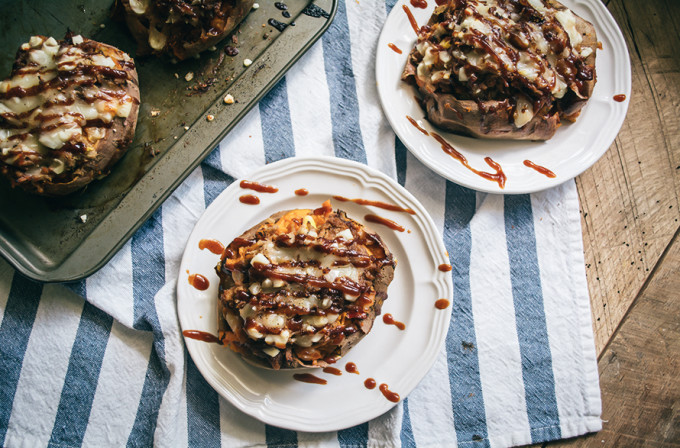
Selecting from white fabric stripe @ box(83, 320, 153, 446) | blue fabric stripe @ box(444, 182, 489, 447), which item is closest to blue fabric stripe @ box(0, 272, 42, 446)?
white fabric stripe @ box(83, 320, 153, 446)

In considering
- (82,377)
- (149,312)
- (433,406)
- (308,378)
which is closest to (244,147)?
(149,312)

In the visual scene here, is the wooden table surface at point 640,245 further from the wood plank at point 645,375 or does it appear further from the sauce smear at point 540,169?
the sauce smear at point 540,169

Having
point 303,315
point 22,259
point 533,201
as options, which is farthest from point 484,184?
point 22,259

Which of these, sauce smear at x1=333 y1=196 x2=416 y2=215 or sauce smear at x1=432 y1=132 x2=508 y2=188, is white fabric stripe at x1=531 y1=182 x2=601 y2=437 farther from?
sauce smear at x1=333 y1=196 x2=416 y2=215

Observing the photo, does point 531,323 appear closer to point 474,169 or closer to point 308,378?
point 474,169

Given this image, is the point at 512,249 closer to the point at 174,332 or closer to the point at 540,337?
the point at 540,337
